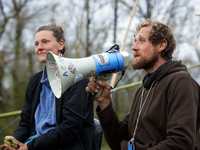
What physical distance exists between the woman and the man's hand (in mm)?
93

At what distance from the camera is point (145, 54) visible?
191 cm

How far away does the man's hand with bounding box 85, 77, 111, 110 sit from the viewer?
187 centimetres

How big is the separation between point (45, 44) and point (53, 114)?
2.33ft

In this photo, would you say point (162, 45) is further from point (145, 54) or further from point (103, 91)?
point (103, 91)

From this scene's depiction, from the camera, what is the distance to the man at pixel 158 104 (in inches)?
58.3

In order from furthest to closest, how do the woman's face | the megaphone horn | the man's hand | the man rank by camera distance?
the woman's face
the man's hand
the megaphone horn
the man

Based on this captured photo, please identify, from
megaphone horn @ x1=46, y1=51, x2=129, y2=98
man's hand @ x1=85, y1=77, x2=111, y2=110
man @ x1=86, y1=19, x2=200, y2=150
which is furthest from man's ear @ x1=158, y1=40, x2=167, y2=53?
man's hand @ x1=85, y1=77, x2=111, y2=110

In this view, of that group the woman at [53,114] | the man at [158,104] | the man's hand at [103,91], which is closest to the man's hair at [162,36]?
the man at [158,104]

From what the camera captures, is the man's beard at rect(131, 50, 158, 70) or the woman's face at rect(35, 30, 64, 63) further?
the woman's face at rect(35, 30, 64, 63)

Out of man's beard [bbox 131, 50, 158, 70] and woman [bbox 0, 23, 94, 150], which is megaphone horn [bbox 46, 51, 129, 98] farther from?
woman [bbox 0, 23, 94, 150]

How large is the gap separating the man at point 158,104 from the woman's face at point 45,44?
69 cm

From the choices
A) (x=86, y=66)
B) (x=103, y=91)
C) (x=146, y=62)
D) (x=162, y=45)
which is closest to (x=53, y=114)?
(x=103, y=91)

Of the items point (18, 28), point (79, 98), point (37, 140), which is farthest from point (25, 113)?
point (18, 28)

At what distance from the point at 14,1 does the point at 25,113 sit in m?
10.9
